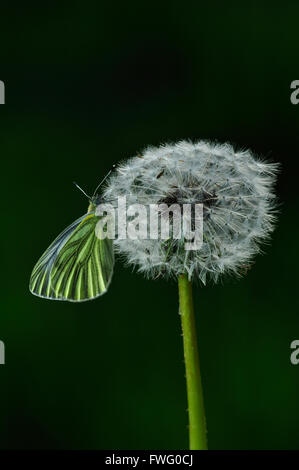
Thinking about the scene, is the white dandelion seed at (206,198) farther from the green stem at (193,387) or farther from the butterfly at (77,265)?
the green stem at (193,387)

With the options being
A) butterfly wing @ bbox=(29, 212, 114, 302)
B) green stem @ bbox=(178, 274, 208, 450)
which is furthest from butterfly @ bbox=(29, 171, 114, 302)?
green stem @ bbox=(178, 274, 208, 450)

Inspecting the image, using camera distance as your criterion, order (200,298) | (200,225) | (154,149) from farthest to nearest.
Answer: (200,298), (154,149), (200,225)

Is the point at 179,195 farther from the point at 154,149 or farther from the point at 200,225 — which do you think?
the point at 154,149

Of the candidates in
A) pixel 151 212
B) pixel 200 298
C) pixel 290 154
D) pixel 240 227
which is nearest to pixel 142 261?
pixel 151 212

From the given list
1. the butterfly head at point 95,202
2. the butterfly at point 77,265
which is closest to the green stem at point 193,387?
the butterfly at point 77,265

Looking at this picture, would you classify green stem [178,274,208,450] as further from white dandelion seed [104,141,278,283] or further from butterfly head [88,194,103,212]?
butterfly head [88,194,103,212]

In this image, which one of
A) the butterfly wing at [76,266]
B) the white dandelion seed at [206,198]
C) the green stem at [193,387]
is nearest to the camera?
the green stem at [193,387]

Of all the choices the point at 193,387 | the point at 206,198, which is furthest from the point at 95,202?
the point at 193,387

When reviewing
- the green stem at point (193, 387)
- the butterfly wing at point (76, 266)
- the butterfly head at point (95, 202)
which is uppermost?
the butterfly head at point (95, 202)
